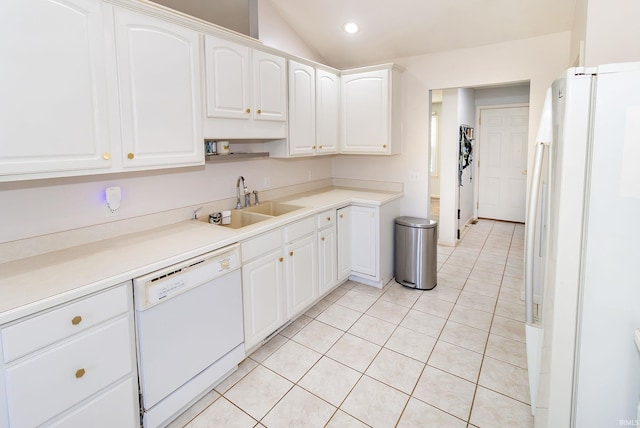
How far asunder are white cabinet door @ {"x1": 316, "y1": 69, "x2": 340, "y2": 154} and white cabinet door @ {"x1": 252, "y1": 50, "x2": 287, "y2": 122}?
1.83ft

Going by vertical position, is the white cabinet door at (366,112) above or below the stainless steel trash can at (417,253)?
above

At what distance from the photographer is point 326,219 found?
3.14 metres

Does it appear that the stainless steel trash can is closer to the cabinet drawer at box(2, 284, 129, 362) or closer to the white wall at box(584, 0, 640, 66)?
the white wall at box(584, 0, 640, 66)

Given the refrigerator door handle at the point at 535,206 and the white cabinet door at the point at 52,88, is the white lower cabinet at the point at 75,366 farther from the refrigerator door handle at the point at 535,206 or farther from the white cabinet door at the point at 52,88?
the refrigerator door handle at the point at 535,206

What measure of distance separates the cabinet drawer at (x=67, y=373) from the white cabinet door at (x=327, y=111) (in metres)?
2.43

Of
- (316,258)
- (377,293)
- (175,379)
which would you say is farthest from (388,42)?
(175,379)

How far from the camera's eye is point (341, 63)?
407 cm

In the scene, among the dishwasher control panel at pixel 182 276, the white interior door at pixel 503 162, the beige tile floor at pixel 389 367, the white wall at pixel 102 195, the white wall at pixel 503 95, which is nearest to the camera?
the dishwasher control panel at pixel 182 276

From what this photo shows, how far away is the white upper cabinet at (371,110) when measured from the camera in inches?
140

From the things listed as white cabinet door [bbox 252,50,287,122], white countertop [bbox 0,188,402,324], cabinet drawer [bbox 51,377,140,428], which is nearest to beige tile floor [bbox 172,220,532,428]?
cabinet drawer [bbox 51,377,140,428]

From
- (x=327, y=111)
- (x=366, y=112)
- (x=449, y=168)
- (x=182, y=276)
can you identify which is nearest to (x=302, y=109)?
(x=327, y=111)

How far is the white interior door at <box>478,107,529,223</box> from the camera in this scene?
608 centimetres

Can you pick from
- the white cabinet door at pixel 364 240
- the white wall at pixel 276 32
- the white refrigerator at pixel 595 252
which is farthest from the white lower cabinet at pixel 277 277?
the white wall at pixel 276 32

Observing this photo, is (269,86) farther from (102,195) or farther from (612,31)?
(612,31)
